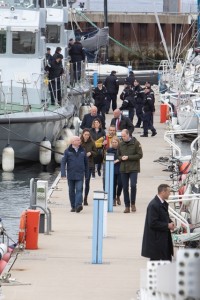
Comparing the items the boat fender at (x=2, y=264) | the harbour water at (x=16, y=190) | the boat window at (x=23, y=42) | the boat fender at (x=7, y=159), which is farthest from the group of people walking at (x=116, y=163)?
the boat window at (x=23, y=42)

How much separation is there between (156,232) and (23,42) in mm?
17771

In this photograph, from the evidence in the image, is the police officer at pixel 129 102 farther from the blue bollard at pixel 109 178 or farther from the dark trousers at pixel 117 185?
the blue bollard at pixel 109 178

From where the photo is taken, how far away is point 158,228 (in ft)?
35.7

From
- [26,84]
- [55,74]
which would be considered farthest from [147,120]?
[26,84]

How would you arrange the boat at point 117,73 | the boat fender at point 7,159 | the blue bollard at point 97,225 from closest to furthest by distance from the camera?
the blue bollard at point 97,225, the boat fender at point 7,159, the boat at point 117,73

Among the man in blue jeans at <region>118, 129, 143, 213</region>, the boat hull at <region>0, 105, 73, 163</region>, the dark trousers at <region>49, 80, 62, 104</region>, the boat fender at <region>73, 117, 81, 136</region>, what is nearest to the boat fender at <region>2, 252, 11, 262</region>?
the man in blue jeans at <region>118, 129, 143, 213</region>

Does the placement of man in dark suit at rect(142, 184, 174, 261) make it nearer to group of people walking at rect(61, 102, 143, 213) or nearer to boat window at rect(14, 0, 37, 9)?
group of people walking at rect(61, 102, 143, 213)

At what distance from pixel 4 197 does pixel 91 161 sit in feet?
8.40

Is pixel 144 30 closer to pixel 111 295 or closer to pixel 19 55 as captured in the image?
pixel 19 55

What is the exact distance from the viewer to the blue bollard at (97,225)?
39.5 ft

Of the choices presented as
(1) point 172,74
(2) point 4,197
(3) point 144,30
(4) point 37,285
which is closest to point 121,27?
(3) point 144,30

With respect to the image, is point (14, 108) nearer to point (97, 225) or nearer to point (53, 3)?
point (53, 3)

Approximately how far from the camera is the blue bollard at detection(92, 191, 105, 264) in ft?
39.5

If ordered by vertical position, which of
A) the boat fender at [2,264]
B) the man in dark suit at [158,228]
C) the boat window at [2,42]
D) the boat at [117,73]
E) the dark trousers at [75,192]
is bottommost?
the boat at [117,73]
